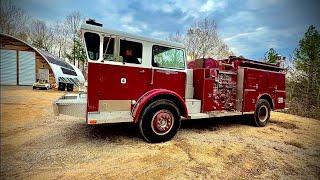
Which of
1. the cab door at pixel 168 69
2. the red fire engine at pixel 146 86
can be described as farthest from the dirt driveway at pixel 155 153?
the cab door at pixel 168 69

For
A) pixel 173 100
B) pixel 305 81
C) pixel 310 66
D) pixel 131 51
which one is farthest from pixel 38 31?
pixel 305 81

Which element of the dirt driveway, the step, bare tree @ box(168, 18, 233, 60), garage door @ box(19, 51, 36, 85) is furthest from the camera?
bare tree @ box(168, 18, 233, 60)

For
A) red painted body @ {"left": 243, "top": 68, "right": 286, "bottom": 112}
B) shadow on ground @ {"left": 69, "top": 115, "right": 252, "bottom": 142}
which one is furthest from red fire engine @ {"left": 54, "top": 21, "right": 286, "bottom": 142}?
shadow on ground @ {"left": 69, "top": 115, "right": 252, "bottom": 142}

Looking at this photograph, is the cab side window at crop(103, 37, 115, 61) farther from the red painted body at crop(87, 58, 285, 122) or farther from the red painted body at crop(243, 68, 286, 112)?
the red painted body at crop(243, 68, 286, 112)

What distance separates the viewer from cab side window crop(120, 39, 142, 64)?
552 cm

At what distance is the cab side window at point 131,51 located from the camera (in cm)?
552

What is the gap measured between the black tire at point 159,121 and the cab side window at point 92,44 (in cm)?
161

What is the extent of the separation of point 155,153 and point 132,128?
2141mm

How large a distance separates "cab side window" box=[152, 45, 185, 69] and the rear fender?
67 cm

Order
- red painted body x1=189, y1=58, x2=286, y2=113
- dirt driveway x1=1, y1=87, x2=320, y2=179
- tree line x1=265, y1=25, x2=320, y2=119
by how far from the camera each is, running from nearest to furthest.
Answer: dirt driveway x1=1, y1=87, x2=320, y2=179 → red painted body x1=189, y1=58, x2=286, y2=113 → tree line x1=265, y1=25, x2=320, y2=119

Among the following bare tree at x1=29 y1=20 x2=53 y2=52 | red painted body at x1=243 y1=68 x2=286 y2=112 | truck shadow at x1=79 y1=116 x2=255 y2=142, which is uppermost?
bare tree at x1=29 y1=20 x2=53 y2=52

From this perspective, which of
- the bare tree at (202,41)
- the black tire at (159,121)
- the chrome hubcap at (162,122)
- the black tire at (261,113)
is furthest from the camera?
the bare tree at (202,41)

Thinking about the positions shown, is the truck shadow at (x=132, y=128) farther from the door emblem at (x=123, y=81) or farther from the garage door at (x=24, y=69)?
the garage door at (x=24, y=69)

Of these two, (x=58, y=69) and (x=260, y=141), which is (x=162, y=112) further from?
(x=58, y=69)
